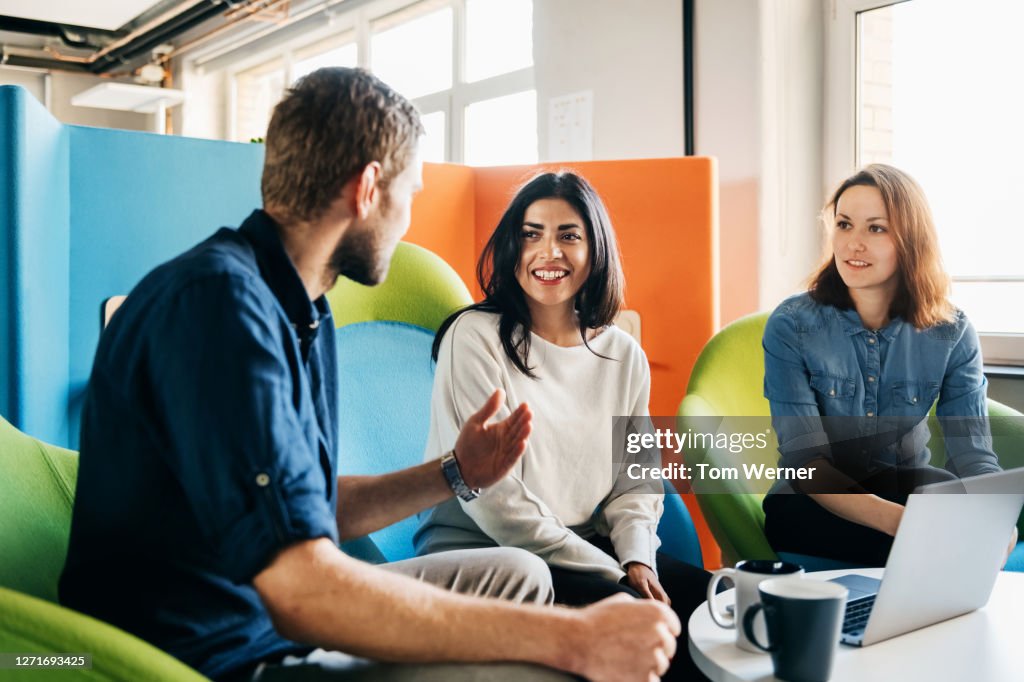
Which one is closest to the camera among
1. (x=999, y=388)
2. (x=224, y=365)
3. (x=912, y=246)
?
(x=224, y=365)

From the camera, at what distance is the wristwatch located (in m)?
1.36

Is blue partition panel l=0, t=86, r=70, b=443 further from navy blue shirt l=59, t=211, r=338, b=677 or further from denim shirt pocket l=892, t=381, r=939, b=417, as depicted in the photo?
denim shirt pocket l=892, t=381, r=939, b=417

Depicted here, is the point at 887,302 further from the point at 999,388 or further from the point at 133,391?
the point at 133,391

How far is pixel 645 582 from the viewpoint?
1.69 meters

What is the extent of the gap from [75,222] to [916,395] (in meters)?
1.99

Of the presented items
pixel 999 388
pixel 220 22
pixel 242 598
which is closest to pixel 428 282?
pixel 242 598

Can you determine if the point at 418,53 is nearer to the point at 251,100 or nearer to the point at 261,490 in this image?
the point at 251,100

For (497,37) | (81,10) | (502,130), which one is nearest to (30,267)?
(502,130)

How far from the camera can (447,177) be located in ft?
9.41

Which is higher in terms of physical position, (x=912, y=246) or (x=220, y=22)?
(x=220, y=22)

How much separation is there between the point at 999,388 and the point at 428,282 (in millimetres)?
1745

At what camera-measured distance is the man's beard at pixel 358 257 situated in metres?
1.16

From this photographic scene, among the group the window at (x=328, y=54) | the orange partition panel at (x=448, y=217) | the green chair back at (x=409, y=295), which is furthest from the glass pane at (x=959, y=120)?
the window at (x=328, y=54)

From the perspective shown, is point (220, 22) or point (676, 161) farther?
point (220, 22)
